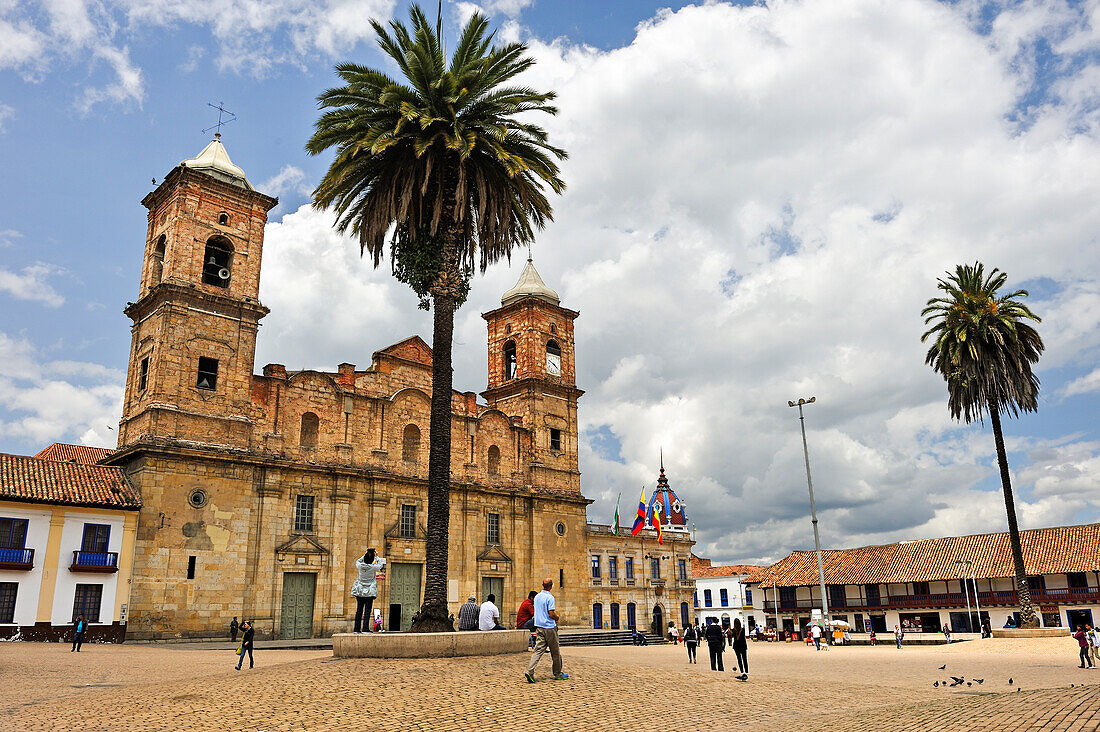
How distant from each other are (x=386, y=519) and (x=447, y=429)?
1793 cm

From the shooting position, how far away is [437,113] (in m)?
21.1

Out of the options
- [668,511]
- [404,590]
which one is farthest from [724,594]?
[404,590]

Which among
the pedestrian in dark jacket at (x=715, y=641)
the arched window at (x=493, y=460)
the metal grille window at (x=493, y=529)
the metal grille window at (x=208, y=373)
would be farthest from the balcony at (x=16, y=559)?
the pedestrian in dark jacket at (x=715, y=641)

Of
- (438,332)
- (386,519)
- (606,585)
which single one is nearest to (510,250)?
(438,332)

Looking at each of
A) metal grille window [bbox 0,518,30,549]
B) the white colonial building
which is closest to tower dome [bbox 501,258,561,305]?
metal grille window [bbox 0,518,30,549]

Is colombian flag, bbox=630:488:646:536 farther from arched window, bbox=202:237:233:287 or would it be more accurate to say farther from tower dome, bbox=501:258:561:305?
arched window, bbox=202:237:233:287

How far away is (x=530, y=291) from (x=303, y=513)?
66.5ft

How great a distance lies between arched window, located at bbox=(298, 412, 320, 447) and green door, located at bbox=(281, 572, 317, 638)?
6013 mm

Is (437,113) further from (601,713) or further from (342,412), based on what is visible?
(342,412)

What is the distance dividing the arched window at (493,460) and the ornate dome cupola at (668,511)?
1548 centimetres

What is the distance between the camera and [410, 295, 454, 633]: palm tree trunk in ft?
60.1

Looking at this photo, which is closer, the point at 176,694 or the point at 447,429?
the point at 176,694

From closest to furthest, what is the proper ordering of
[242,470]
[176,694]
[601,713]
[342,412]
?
[601,713], [176,694], [242,470], [342,412]

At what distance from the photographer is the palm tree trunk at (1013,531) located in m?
38.0
